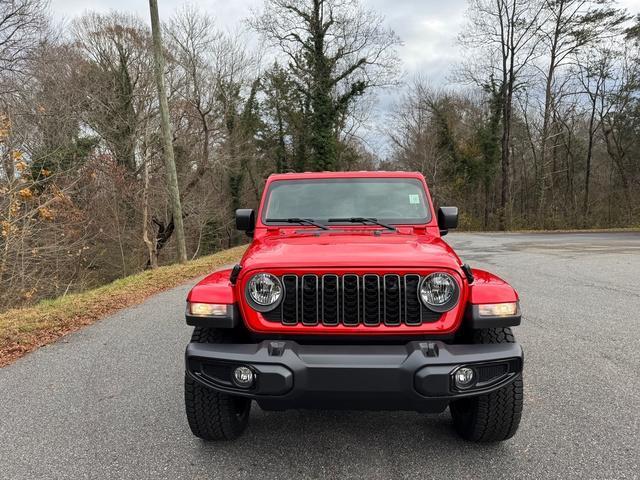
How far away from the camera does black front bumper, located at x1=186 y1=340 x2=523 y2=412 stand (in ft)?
7.00

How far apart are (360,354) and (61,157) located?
12.3m

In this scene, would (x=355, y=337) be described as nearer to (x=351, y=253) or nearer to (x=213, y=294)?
(x=351, y=253)

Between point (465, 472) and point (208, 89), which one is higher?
point (208, 89)

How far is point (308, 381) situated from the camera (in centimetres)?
217

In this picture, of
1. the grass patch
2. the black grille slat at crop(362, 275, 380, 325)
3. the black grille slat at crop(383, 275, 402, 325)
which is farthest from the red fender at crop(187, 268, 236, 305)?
the grass patch

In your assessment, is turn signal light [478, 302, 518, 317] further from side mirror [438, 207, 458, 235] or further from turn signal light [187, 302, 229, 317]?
turn signal light [187, 302, 229, 317]

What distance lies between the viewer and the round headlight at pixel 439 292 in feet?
7.80

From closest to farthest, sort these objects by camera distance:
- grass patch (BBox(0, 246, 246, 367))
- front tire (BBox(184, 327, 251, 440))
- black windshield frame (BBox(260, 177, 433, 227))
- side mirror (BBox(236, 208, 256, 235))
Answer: front tire (BBox(184, 327, 251, 440)) → black windshield frame (BBox(260, 177, 433, 227)) → side mirror (BBox(236, 208, 256, 235)) → grass patch (BBox(0, 246, 246, 367))

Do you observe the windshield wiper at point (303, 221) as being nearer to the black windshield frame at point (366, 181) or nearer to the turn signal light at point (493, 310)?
the black windshield frame at point (366, 181)

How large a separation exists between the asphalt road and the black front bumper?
0.53m

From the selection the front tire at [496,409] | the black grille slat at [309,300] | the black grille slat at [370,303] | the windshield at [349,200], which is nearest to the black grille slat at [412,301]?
the black grille slat at [370,303]

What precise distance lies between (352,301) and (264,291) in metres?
0.51

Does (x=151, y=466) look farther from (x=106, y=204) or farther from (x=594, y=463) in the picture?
(x=106, y=204)

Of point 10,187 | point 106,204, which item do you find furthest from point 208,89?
point 10,187
